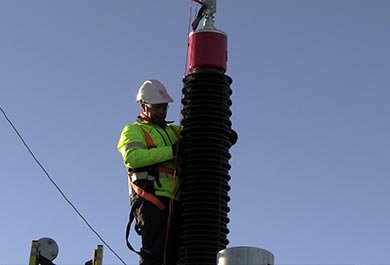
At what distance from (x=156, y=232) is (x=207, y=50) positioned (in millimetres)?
2186

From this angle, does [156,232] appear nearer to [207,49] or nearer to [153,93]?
[153,93]

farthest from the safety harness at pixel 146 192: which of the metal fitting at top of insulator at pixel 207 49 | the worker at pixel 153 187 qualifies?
the metal fitting at top of insulator at pixel 207 49

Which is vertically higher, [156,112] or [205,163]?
[156,112]

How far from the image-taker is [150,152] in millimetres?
10359

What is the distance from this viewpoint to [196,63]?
432 inches

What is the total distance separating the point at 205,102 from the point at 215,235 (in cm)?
156

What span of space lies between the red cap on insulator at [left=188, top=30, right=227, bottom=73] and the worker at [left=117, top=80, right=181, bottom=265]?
579 mm

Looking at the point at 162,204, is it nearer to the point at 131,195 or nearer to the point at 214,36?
the point at 131,195

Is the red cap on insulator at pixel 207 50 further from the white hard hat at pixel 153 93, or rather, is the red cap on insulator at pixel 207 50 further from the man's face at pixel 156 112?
the man's face at pixel 156 112

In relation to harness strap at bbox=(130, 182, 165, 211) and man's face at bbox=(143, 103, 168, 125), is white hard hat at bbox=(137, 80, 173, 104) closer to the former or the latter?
man's face at bbox=(143, 103, 168, 125)

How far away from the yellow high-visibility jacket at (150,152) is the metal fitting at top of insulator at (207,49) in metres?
0.86

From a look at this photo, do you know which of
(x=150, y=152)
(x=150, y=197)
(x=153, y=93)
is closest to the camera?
(x=150, y=152)

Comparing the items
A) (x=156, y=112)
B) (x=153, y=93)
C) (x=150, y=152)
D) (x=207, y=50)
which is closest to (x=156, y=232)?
(x=150, y=152)

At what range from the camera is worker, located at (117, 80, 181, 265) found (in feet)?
34.0
